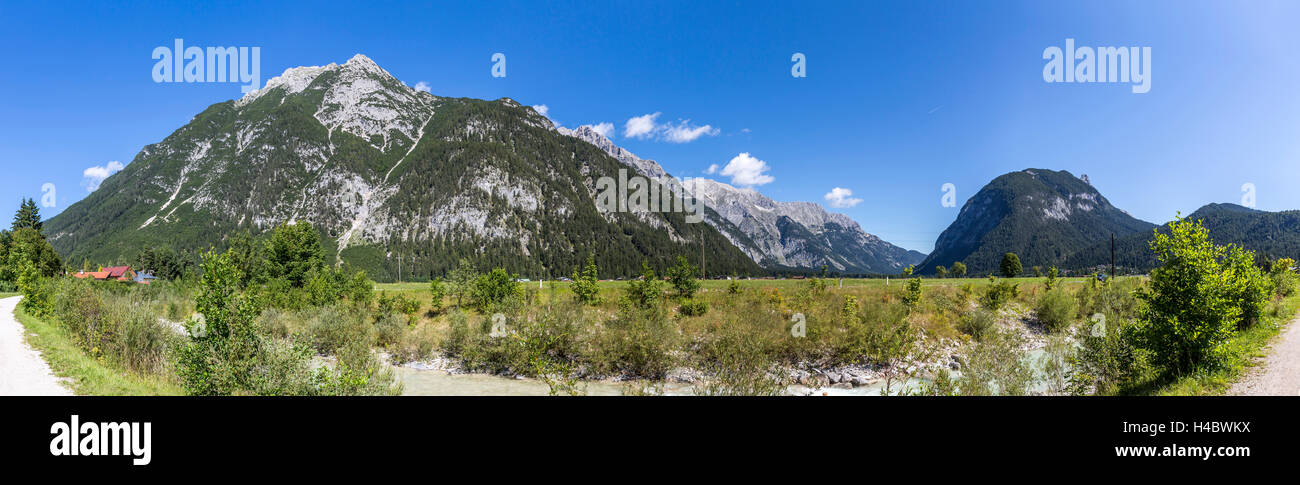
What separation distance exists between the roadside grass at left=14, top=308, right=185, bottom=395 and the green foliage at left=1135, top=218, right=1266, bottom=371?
80.1ft

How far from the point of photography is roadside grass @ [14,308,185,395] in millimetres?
9789

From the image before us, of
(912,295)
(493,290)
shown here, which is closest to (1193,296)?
(912,295)

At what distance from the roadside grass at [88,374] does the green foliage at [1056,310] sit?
150 feet

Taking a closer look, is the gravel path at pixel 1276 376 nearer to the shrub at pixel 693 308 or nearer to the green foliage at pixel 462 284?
the shrub at pixel 693 308

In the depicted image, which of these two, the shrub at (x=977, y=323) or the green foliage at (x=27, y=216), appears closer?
the shrub at (x=977, y=323)

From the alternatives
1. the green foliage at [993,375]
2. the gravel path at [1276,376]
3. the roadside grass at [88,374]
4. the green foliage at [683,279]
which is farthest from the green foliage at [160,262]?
the gravel path at [1276,376]

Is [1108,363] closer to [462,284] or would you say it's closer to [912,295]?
[912,295]

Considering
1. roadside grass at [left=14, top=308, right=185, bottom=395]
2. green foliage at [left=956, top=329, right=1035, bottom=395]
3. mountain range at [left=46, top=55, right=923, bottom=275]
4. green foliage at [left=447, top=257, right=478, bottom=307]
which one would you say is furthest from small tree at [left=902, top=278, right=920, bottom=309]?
mountain range at [left=46, top=55, right=923, bottom=275]

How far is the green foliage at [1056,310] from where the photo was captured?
3041 centimetres

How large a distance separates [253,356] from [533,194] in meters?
167

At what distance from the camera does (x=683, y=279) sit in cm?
3098
